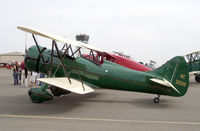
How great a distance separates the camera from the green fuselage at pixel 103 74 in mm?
6723

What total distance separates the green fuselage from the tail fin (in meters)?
0.15

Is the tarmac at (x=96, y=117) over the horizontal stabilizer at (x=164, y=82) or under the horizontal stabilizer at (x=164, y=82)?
under

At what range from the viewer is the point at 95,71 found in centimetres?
710

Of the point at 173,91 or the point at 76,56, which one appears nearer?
the point at 173,91

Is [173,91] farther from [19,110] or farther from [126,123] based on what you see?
[19,110]

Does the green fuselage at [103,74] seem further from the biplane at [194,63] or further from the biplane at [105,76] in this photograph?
the biplane at [194,63]

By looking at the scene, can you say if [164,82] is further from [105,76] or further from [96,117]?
[96,117]

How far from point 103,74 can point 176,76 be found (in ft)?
8.18

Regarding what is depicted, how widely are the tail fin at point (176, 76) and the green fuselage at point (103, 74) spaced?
148 mm

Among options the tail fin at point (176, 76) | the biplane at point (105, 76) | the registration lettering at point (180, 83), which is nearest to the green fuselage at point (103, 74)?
the biplane at point (105, 76)

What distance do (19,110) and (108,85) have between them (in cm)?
303

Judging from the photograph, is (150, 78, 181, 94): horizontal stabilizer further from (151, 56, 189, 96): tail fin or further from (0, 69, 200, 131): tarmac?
(0, 69, 200, 131): tarmac

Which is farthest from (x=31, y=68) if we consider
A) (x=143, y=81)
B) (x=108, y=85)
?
(x=143, y=81)

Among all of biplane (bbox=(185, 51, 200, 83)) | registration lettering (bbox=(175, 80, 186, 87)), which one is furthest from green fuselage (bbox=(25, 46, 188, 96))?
biplane (bbox=(185, 51, 200, 83))
